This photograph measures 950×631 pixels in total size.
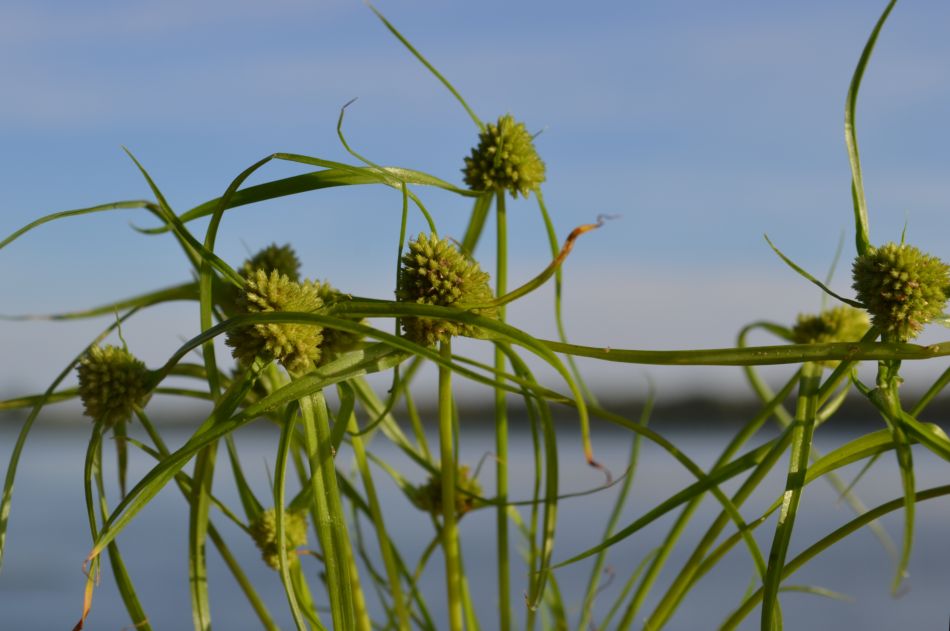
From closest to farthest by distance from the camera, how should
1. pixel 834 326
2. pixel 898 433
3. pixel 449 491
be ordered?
pixel 898 433, pixel 449 491, pixel 834 326

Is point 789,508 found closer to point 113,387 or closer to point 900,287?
point 900,287

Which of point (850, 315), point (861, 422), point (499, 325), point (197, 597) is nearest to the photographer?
point (499, 325)

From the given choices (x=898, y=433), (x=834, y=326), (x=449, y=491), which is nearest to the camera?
(x=898, y=433)

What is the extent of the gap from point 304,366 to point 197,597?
15 cm

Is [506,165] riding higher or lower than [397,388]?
higher

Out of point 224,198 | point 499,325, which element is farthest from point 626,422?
point 224,198

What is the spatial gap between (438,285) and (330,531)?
0.11m

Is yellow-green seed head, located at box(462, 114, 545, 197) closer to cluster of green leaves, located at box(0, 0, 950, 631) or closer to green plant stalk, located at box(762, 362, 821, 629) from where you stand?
cluster of green leaves, located at box(0, 0, 950, 631)

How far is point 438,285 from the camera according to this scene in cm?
38

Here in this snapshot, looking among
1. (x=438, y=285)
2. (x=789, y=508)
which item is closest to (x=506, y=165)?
(x=438, y=285)

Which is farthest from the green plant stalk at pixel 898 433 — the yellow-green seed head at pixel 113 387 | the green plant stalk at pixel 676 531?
the yellow-green seed head at pixel 113 387

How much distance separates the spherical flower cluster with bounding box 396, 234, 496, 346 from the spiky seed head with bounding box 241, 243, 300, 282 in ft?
0.53

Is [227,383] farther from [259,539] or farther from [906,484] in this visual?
[906,484]

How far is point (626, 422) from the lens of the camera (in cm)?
37
